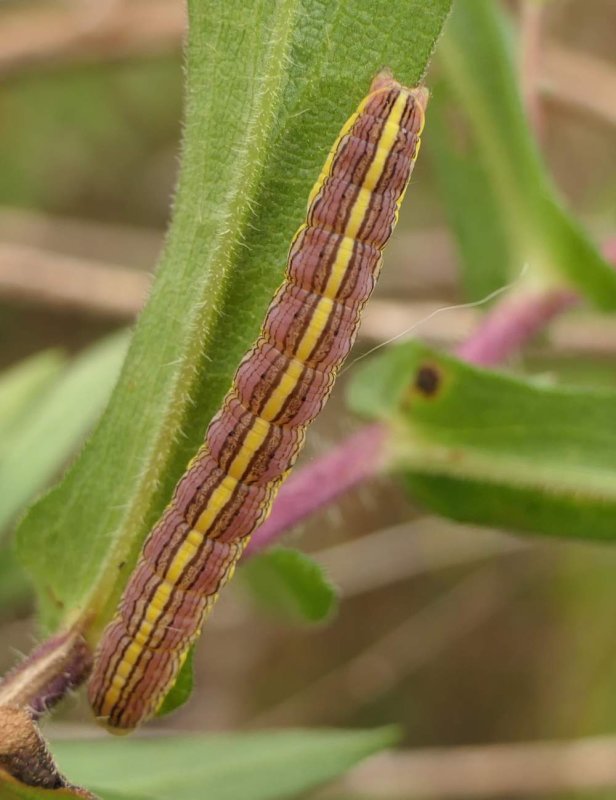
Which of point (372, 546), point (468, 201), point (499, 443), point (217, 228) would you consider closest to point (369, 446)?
point (499, 443)

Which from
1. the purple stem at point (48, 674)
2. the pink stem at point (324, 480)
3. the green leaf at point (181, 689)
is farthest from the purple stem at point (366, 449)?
the purple stem at point (48, 674)

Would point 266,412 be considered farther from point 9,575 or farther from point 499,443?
point 9,575

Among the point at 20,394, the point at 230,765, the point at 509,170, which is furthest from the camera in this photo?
the point at 20,394

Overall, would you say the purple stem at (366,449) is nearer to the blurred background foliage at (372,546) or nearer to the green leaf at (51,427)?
the green leaf at (51,427)

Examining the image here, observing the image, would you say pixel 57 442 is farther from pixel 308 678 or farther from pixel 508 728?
pixel 508 728

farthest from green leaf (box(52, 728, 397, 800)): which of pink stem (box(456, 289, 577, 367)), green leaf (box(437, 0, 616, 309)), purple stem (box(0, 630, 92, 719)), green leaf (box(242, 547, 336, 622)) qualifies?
green leaf (box(437, 0, 616, 309))

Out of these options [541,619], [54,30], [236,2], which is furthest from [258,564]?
[541,619]

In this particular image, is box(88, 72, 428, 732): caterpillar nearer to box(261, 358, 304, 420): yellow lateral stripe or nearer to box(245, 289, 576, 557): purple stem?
box(261, 358, 304, 420): yellow lateral stripe
